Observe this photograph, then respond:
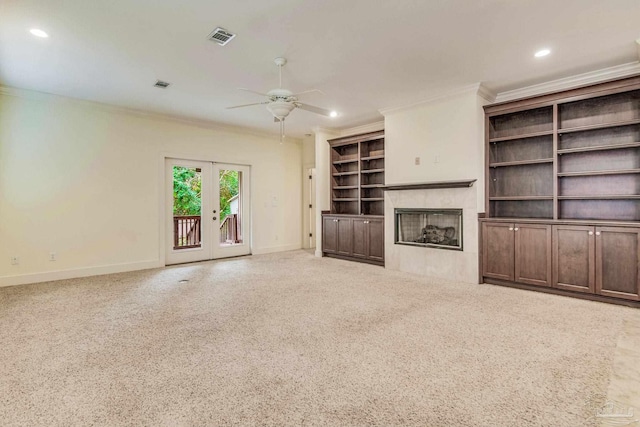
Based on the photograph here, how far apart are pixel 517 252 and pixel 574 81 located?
2421mm

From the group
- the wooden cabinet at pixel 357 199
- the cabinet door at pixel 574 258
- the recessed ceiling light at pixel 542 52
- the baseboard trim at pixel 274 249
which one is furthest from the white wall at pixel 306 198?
the cabinet door at pixel 574 258

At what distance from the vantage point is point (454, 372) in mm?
2184

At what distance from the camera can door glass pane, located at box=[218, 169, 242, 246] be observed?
695 cm

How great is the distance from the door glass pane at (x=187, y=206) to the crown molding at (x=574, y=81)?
18.8ft

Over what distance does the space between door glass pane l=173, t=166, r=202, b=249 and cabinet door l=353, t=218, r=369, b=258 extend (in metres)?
3.26

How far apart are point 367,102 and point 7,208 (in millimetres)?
5721

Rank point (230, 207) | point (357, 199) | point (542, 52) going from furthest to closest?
point (230, 207) < point (357, 199) < point (542, 52)

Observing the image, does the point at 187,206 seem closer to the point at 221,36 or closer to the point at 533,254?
the point at 221,36

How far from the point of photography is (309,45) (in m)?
3.37

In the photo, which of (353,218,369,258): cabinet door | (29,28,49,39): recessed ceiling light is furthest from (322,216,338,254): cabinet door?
(29,28,49,39): recessed ceiling light

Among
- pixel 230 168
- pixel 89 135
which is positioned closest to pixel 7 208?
pixel 89 135

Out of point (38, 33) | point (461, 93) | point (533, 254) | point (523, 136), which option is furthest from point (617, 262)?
point (38, 33)

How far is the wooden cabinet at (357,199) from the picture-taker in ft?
20.1

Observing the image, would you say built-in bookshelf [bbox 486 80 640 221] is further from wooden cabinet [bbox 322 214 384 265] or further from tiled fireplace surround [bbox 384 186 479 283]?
wooden cabinet [bbox 322 214 384 265]
